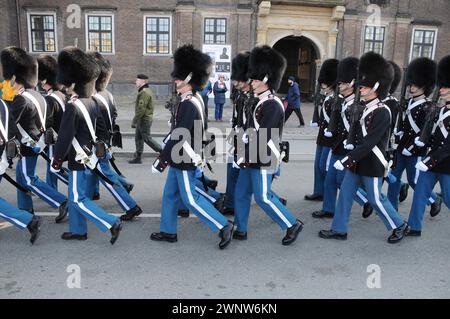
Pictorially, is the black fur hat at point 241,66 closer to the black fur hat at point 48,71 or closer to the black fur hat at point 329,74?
the black fur hat at point 329,74

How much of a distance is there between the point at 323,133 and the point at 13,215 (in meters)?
4.13

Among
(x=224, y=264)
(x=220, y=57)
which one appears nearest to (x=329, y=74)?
(x=224, y=264)

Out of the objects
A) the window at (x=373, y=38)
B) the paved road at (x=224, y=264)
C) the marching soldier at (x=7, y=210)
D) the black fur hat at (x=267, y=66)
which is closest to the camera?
the paved road at (x=224, y=264)

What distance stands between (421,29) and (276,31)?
27.0ft

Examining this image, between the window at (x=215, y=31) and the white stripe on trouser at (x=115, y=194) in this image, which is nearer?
the white stripe on trouser at (x=115, y=194)

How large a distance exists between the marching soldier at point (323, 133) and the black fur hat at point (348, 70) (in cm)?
33

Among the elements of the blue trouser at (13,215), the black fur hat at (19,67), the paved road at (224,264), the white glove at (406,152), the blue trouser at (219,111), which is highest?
the black fur hat at (19,67)

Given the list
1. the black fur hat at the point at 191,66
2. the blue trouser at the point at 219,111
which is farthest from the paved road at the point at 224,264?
the blue trouser at the point at 219,111

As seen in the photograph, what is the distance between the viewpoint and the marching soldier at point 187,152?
4910mm

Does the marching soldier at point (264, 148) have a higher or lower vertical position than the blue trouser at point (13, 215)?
higher

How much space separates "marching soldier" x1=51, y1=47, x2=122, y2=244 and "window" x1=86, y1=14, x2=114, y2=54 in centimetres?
1845

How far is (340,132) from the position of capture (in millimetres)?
6164

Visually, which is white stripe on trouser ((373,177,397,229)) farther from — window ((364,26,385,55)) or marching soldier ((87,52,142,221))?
window ((364,26,385,55))

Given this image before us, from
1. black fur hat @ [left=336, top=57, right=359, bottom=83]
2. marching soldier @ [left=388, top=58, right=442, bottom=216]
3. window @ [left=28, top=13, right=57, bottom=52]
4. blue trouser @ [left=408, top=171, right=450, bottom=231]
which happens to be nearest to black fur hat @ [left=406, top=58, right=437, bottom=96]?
marching soldier @ [left=388, top=58, right=442, bottom=216]
